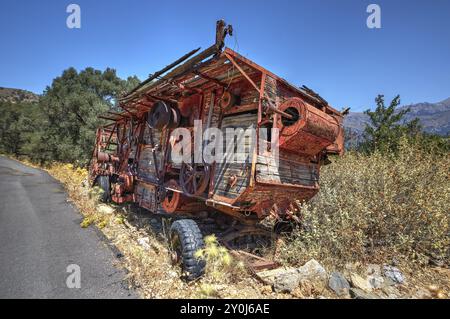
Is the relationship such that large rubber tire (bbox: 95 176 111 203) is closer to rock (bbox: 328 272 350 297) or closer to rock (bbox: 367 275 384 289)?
rock (bbox: 328 272 350 297)

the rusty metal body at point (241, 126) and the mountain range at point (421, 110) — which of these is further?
the mountain range at point (421, 110)

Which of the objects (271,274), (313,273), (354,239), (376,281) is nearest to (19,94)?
(271,274)

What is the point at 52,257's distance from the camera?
466cm

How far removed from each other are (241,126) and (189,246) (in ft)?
7.42

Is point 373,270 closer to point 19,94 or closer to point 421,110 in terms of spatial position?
point 19,94

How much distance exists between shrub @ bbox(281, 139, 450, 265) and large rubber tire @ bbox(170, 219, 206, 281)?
172 cm

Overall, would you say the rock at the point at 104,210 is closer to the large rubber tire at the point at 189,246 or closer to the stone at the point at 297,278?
the large rubber tire at the point at 189,246

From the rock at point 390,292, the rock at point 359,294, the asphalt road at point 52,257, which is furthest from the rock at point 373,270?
the asphalt road at point 52,257

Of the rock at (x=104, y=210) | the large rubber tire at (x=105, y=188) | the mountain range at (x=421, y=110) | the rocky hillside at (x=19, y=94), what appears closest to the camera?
the rock at (x=104, y=210)

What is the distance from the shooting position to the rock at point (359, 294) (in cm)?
337

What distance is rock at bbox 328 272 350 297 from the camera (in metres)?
3.52

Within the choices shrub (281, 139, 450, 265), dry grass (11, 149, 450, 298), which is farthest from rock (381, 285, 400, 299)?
shrub (281, 139, 450, 265)

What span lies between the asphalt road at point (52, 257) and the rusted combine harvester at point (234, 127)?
4.29 ft
